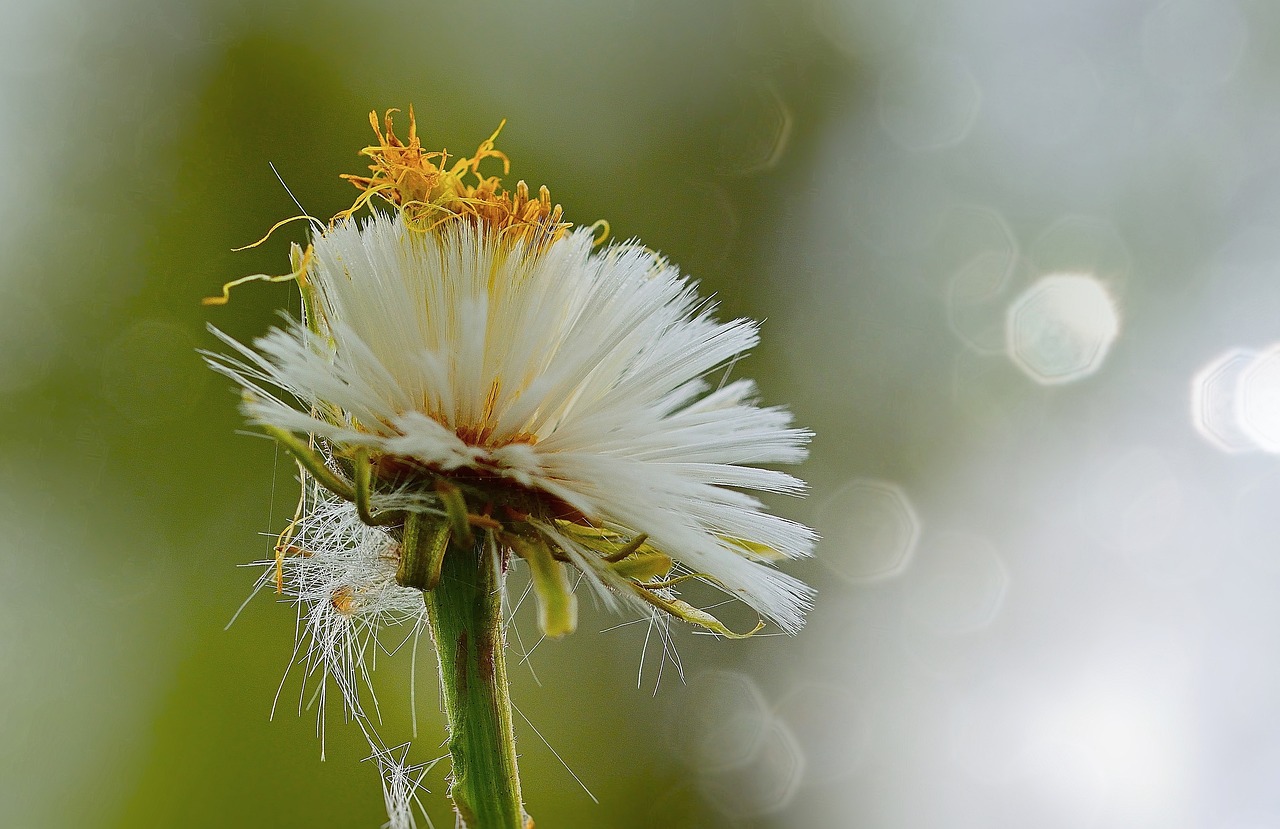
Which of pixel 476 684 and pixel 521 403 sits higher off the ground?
pixel 521 403

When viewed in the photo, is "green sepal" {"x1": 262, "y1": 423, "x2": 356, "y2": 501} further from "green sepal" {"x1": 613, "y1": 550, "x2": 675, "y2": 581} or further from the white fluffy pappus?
"green sepal" {"x1": 613, "y1": 550, "x2": 675, "y2": 581}

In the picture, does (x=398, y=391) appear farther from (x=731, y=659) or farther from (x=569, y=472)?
(x=731, y=659)

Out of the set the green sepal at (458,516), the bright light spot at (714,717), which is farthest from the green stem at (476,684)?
the bright light spot at (714,717)

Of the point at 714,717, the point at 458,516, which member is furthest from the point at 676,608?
the point at 714,717

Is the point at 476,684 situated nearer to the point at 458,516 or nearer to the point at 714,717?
the point at 458,516

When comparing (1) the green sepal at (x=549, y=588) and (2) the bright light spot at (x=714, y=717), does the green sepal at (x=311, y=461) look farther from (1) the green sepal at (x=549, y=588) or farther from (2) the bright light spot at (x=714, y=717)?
(2) the bright light spot at (x=714, y=717)
